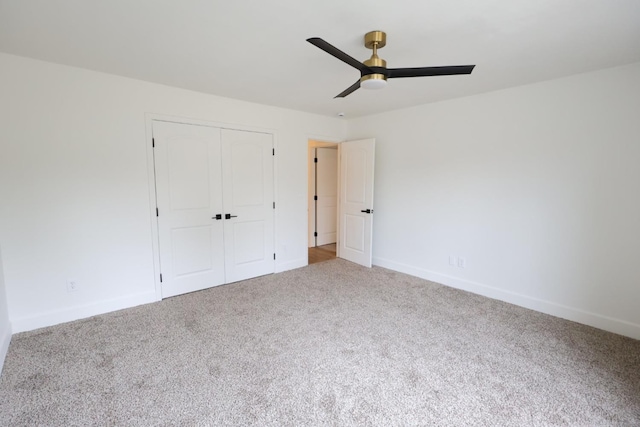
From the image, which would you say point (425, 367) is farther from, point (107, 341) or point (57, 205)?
point (57, 205)

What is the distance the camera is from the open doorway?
19.3ft

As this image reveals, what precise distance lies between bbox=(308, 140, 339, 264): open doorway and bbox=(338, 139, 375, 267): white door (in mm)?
844

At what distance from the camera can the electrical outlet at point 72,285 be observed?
9.20ft

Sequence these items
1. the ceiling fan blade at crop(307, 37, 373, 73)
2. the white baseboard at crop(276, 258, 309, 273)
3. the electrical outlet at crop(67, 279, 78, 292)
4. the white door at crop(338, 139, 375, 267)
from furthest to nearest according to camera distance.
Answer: the white door at crop(338, 139, 375, 267), the white baseboard at crop(276, 258, 309, 273), the electrical outlet at crop(67, 279, 78, 292), the ceiling fan blade at crop(307, 37, 373, 73)

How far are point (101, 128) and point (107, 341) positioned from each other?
6.44ft

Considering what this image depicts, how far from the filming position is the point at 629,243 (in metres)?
2.60

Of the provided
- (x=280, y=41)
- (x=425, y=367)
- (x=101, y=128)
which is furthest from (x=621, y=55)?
(x=101, y=128)

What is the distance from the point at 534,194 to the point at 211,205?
11.9 ft

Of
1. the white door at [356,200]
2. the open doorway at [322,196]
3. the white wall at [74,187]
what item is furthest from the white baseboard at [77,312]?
the open doorway at [322,196]

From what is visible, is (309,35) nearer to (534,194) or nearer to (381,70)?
(381,70)

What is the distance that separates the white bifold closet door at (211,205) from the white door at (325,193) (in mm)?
1929

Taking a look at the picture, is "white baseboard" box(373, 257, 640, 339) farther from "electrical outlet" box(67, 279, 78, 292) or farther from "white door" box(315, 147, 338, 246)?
"electrical outlet" box(67, 279, 78, 292)

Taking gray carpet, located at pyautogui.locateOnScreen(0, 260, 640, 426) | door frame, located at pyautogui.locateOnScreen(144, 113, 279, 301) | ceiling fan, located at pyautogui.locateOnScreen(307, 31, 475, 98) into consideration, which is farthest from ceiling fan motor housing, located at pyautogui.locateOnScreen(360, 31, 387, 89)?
door frame, located at pyautogui.locateOnScreen(144, 113, 279, 301)

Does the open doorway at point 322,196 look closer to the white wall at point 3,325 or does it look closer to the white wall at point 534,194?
the white wall at point 534,194
